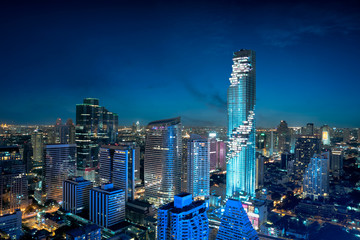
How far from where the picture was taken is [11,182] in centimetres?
2045

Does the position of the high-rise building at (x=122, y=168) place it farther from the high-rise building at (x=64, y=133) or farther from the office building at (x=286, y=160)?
the office building at (x=286, y=160)

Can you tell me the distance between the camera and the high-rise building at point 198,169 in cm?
2333

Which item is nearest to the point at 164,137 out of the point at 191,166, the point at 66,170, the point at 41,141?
the point at 191,166

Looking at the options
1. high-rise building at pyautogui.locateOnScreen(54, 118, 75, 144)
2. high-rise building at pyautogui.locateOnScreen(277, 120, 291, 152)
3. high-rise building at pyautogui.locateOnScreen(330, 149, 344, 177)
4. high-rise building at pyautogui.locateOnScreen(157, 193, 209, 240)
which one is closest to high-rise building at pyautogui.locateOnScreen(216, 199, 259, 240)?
high-rise building at pyautogui.locateOnScreen(157, 193, 209, 240)

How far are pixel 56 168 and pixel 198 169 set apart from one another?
13.5 m

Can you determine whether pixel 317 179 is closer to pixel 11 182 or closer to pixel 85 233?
pixel 85 233

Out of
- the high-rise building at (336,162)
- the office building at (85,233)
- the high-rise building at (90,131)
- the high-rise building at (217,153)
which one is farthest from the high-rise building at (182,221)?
the high-rise building at (336,162)

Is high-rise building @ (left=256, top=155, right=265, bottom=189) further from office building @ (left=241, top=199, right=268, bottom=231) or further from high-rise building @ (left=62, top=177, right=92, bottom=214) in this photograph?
high-rise building @ (left=62, top=177, right=92, bottom=214)

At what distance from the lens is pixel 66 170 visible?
24.9 metres

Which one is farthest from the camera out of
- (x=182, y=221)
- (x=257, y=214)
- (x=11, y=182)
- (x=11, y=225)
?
(x=11, y=182)

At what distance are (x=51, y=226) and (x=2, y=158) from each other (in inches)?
323

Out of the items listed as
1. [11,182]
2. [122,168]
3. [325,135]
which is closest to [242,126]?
[122,168]

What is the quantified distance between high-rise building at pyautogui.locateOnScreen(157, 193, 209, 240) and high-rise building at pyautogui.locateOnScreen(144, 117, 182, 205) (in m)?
10.4

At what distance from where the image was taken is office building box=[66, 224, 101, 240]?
1395cm
